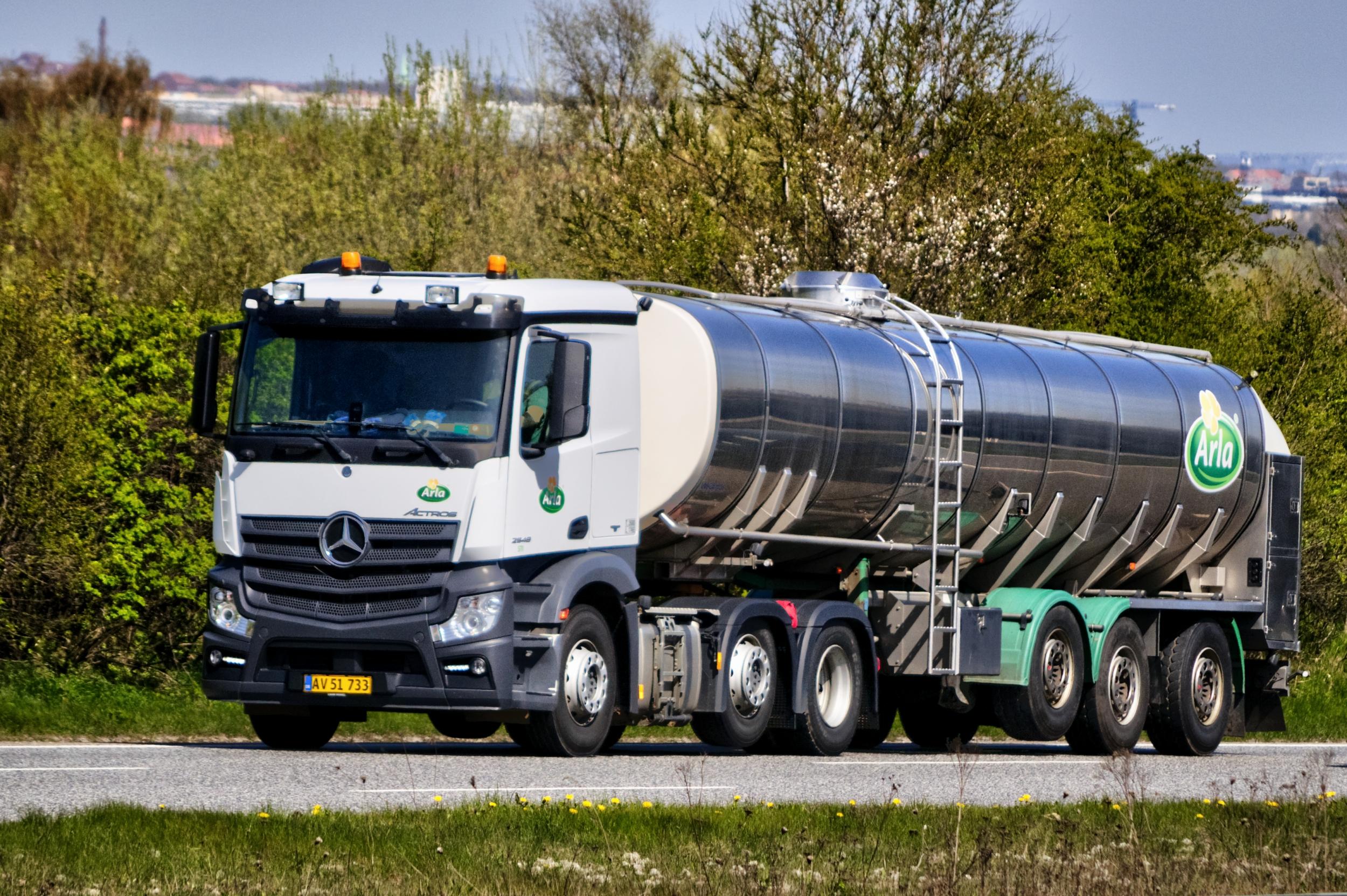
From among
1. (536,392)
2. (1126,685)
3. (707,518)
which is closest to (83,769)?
(536,392)

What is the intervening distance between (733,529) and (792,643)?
1.02m

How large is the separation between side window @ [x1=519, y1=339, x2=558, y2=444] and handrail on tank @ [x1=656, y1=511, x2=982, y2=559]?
163cm

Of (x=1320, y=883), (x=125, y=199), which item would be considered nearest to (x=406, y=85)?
(x=125, y=199)

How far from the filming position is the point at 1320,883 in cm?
906

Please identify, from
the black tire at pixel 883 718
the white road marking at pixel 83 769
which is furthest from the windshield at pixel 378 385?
the black tire at pixel 883 718

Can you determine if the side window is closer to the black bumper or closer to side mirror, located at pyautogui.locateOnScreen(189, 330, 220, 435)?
the black bumper

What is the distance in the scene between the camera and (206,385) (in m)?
14.5

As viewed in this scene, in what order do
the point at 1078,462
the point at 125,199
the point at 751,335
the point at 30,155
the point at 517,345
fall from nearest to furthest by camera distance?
1. the point at 517,345
2. the point at 751,335
3. the point at 1078,462
4. the point at 125,199
5. the point at 30,155

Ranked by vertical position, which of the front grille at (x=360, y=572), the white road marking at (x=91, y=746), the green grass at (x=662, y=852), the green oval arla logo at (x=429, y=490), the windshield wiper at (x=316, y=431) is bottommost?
the white road marking at (x=91, y=746)

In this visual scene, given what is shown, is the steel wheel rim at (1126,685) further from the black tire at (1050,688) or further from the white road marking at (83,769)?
the white road marking at (83,769)

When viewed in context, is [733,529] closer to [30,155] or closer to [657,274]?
[657,274]

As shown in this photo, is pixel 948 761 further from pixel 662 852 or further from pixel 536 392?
pixel 662 852

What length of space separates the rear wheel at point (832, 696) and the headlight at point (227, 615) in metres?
4.59

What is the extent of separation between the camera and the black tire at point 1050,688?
60.0ft
